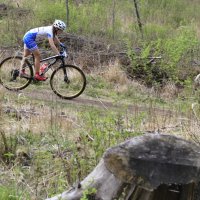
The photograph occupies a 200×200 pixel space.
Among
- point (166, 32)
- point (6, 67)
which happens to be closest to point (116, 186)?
point (6, 67)

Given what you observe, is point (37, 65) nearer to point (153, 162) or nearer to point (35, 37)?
point (35, 37)

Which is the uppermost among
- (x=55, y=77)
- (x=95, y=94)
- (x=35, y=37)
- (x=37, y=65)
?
(x=35, y=37)

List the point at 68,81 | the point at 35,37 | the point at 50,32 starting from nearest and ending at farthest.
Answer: the point at 50,32, the point at 35,37, the point at 68,81

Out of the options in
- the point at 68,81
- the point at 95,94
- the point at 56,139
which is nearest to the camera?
the point at 56,139

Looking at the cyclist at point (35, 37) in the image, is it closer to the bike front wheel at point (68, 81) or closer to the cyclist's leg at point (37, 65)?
the cyclist's leg at point (37, 65)

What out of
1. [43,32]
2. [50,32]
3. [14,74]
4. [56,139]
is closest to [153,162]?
[56,139]

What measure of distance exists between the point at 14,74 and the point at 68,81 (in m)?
1.18

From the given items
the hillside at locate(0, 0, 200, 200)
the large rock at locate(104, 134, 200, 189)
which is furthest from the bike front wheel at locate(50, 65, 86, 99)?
the large rock at locate(104, 134, 200, 189)

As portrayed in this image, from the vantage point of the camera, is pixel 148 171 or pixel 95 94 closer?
pixel 148 171

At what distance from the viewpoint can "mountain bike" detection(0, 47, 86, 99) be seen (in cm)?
1112

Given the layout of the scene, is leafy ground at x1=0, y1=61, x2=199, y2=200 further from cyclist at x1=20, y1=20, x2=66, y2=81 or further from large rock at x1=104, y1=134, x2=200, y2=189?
cyclist at x1=20, y1=20, x2=66, y2=81

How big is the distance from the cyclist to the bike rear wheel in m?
0.12

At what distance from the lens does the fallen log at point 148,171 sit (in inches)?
133

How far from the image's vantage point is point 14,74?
1116cm
